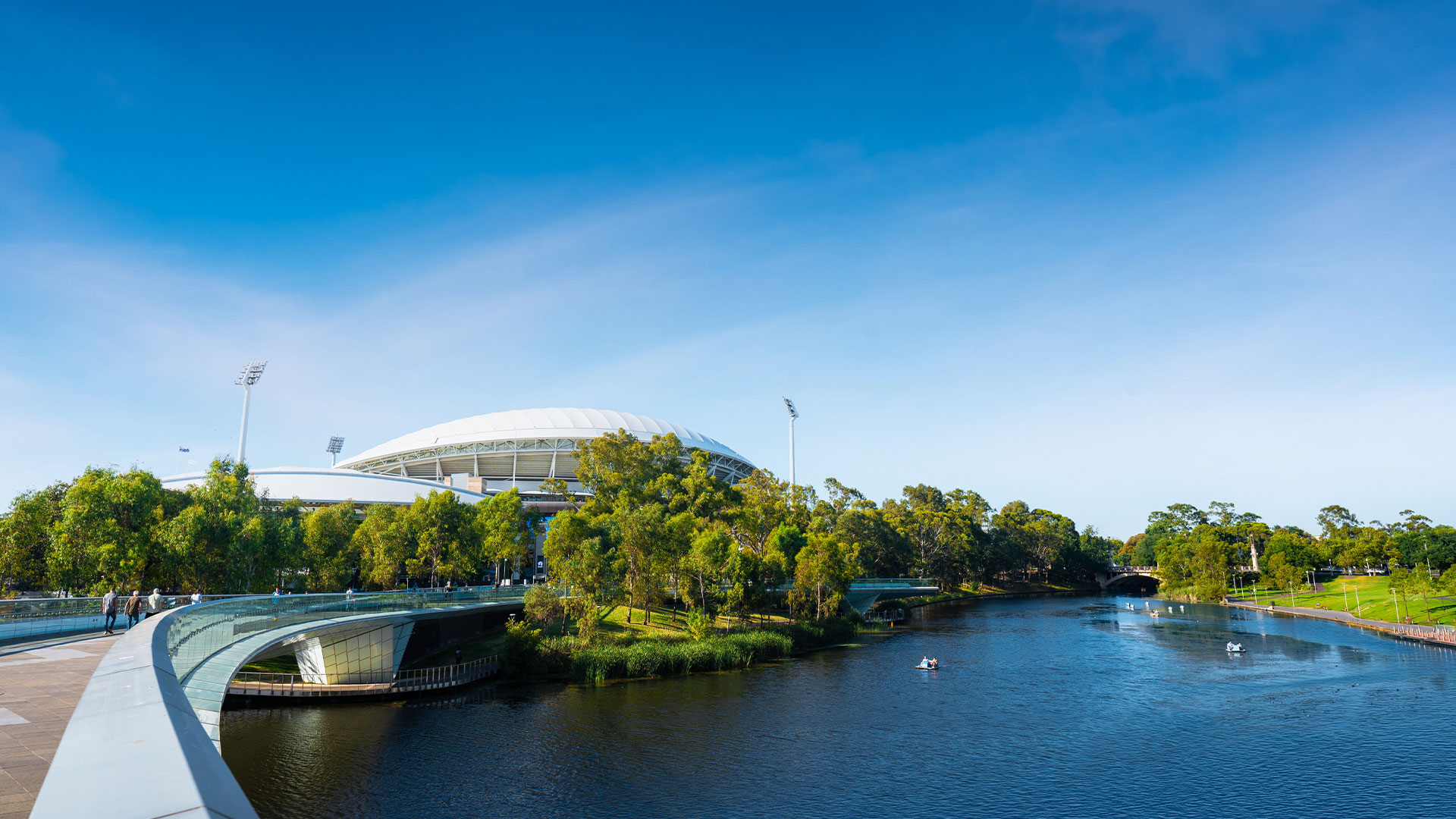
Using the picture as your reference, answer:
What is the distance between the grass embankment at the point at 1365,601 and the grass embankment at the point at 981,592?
37.1 metres

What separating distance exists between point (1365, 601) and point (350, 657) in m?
105

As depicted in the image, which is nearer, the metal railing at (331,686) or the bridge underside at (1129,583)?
the metal railing at (331,686)

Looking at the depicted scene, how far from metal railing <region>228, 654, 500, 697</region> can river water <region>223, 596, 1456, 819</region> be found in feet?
5.63

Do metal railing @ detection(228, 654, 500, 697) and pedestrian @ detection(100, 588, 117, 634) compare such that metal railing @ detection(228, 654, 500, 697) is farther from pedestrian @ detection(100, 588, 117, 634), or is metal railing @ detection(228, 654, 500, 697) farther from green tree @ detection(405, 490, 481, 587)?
green tree @ detection(405, 490, 481, 587)

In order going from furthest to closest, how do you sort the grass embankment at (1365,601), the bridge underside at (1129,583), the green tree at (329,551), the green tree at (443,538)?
the bridge underside at (1129,583) → the grass embankment at (1365,601) → the green tree at (443,538) → the green tree at (329,551)

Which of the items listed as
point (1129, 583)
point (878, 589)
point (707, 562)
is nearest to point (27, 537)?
point (707, 562)

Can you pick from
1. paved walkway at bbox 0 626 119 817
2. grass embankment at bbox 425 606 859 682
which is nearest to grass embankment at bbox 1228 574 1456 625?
grass embankment at bbox 425 606 859 682

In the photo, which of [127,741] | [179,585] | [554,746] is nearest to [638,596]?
[554,746]

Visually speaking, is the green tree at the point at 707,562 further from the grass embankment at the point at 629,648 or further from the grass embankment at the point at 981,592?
the grass embankment at the point at 981,592

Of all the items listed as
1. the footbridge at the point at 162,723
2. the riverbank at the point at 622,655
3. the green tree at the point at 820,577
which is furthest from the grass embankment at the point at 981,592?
the footbridge at the point at 162,723

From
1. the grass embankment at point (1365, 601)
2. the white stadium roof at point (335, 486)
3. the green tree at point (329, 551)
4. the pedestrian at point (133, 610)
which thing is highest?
the white stadium roof at point (335, 486)

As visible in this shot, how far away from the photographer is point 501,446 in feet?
407

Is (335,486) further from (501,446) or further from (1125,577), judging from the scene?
(1125,577)

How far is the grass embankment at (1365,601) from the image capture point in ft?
260
